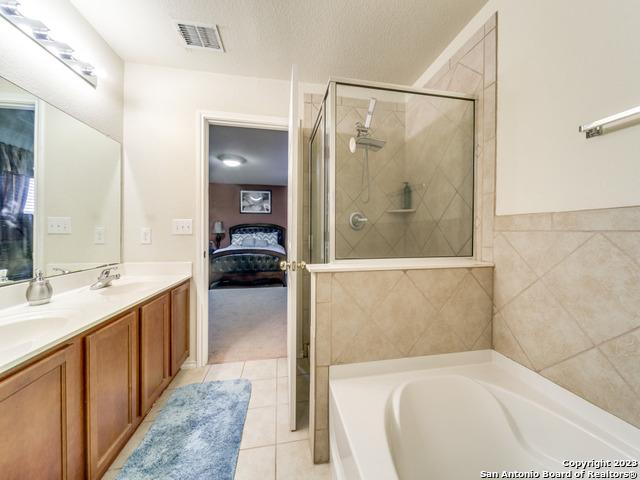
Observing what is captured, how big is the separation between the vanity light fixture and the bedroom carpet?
2.29 meters

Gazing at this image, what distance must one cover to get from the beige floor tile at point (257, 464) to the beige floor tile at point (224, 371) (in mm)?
701

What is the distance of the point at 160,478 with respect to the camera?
106 centimetres

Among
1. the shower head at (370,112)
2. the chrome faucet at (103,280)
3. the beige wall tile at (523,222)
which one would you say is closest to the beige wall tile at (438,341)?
the beige wall tile at (523,222)

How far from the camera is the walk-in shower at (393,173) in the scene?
142cm

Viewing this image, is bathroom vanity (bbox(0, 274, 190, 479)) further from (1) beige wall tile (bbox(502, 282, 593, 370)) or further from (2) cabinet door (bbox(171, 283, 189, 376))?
(1) beige wall tile (bbox(502, 282, 593, 370))

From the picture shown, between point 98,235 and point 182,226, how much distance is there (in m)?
0.52

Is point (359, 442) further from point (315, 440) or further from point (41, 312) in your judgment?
point (41, 312)

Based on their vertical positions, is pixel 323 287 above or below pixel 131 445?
above

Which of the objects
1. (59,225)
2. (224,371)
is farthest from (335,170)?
(224,371)

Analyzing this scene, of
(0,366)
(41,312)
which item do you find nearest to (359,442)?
(0,366)

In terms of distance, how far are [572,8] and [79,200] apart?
8.93ft

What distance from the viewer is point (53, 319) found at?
1061mm

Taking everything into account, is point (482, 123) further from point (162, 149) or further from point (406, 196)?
point (162, 149)

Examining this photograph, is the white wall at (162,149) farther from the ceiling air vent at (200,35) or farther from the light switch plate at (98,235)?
the ceiling air vent at (200,35)
